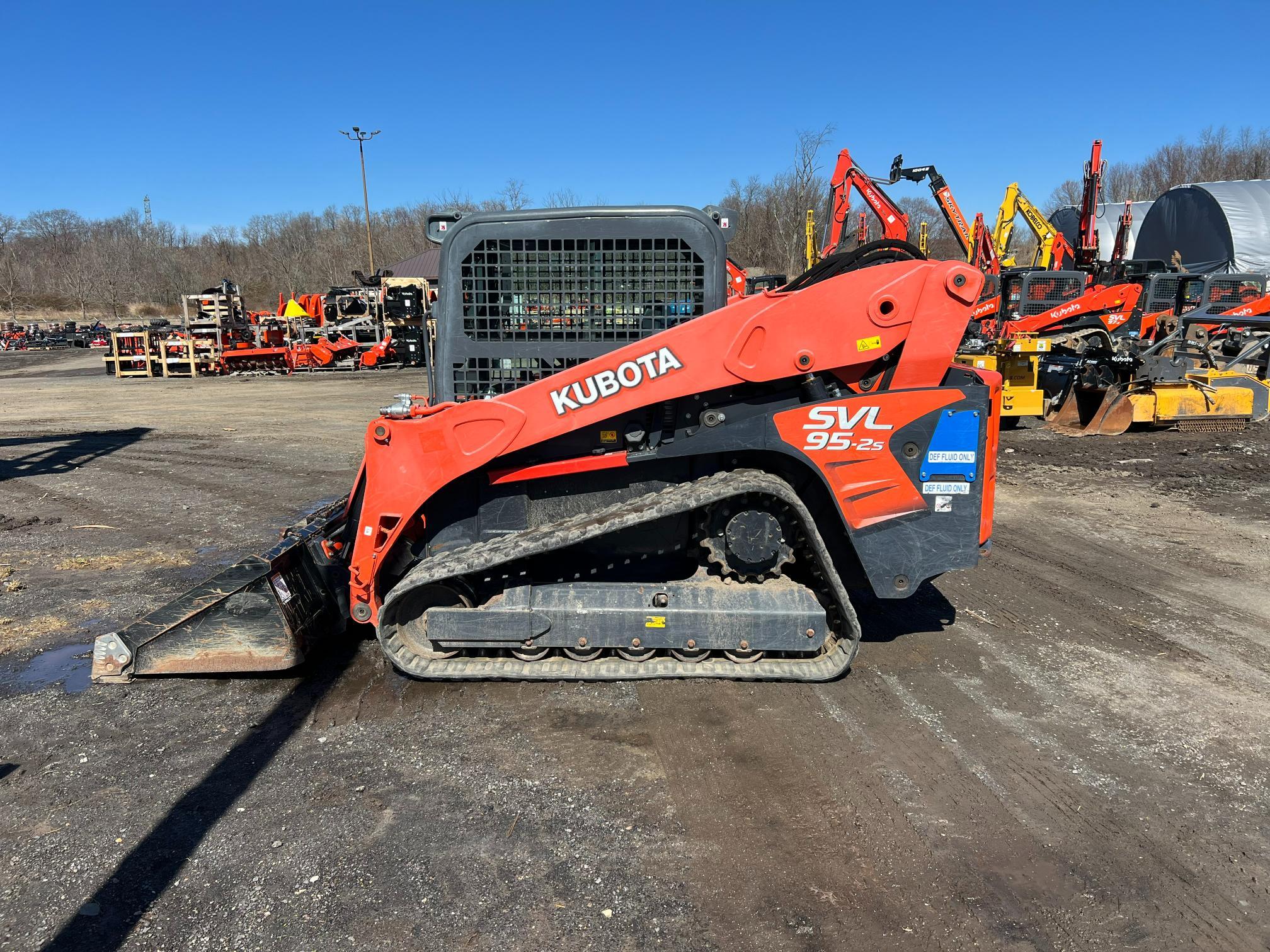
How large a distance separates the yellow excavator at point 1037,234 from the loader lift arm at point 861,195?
332 cm

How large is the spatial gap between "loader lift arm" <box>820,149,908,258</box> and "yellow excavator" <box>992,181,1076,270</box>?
10.9 ft

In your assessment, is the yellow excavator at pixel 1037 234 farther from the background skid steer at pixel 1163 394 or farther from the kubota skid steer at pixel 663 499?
the kubota skid steer at pixel 663 499

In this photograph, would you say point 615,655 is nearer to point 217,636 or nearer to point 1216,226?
point 217,636

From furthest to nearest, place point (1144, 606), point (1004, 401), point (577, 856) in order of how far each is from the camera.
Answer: point (1004, 401), point (1144, 606), point (577, 856)

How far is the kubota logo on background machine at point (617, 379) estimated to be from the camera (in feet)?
12.0

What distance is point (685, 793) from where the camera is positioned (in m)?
3.16

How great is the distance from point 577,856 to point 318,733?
1.50m

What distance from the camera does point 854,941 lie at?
2428mm

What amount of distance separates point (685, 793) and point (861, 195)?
15645mm

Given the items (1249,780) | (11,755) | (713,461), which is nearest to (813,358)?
(713,461)

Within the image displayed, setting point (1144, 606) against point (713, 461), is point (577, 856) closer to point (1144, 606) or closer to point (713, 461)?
point (713, 461)

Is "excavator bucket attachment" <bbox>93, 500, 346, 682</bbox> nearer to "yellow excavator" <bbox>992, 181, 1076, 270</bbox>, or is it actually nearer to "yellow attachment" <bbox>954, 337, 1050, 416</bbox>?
"yellow attachment" <bbox>954, 337, 1050, 416</bbox>

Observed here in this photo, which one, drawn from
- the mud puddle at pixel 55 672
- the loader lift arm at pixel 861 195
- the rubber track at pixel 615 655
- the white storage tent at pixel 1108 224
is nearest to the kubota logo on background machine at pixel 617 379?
the rubber track at pixel 615 655

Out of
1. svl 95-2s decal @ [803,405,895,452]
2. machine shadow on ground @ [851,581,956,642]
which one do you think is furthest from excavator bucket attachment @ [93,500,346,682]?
machine shadow on ground @ [851,581,956,642]
